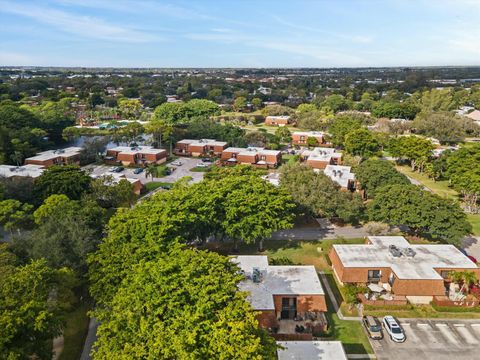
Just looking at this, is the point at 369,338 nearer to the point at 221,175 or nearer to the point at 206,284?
the point at 206,284

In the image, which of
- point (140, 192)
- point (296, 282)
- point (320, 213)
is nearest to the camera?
point (296, 282)

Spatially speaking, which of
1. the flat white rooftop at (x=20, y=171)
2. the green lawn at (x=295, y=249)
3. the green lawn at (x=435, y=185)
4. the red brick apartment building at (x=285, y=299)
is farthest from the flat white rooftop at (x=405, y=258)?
the flat white rooftop at (x=20, y=171)

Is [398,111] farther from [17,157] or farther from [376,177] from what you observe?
[17,157]

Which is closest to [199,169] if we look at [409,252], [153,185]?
[153,185]

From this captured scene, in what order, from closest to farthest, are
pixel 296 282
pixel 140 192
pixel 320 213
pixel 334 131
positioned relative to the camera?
pixel 296 282 → pixel 320 213 → pixel 140 192 → pixel 334 131

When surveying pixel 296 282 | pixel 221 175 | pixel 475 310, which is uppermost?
pixel 221 175

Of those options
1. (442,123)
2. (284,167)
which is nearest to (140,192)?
(284,167)

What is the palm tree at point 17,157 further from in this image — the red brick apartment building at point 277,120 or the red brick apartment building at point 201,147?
the red brick apartment building at point 277,120
